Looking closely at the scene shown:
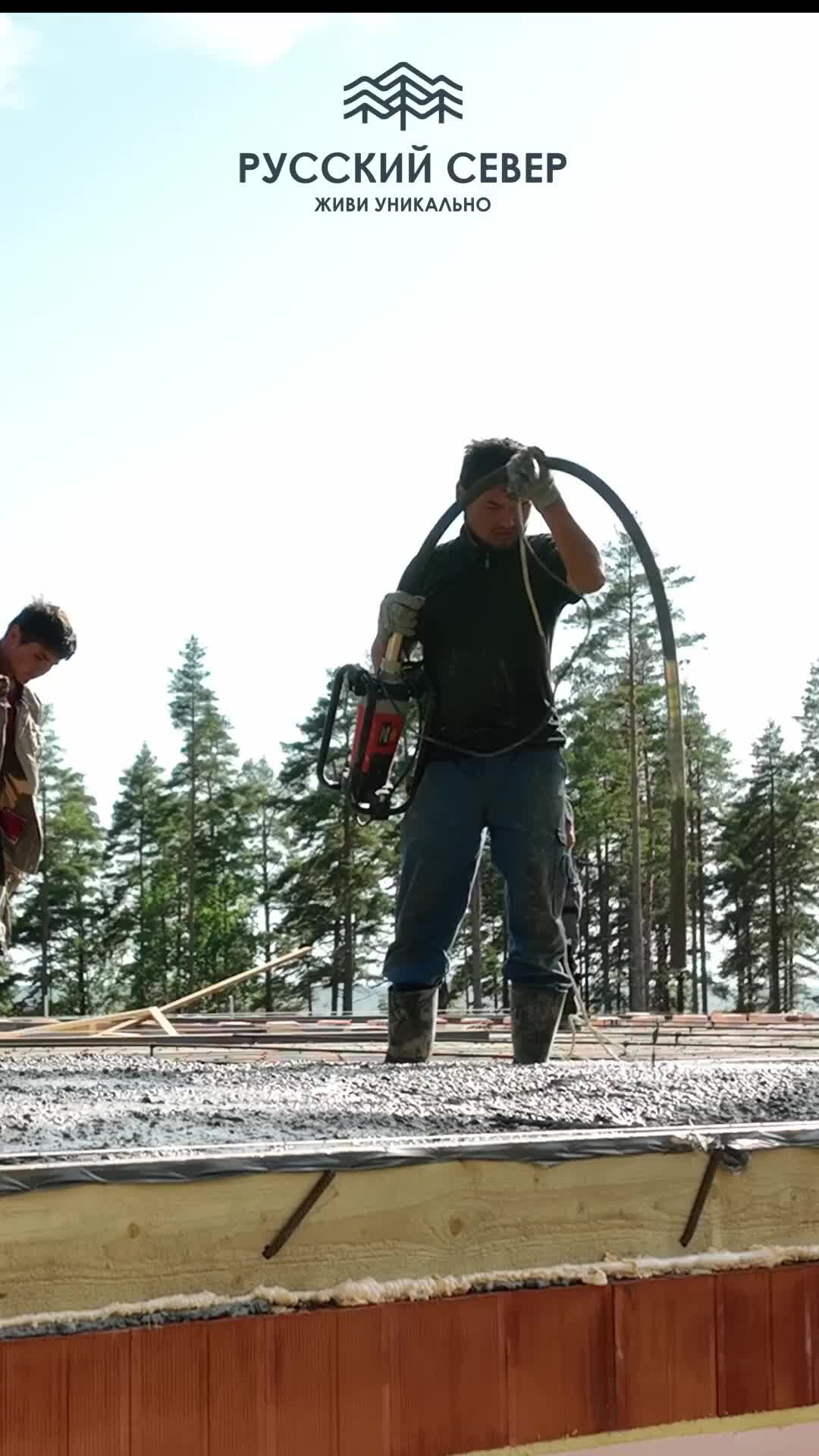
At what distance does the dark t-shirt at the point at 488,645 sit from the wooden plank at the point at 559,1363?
1791 millimetres

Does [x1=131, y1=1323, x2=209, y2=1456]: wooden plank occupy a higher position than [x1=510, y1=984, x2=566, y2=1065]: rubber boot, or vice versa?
[x1=510, y1=984, x2=566, y2=1065]: rubber boot

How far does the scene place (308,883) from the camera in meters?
43.9

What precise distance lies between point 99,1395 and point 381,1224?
418mm

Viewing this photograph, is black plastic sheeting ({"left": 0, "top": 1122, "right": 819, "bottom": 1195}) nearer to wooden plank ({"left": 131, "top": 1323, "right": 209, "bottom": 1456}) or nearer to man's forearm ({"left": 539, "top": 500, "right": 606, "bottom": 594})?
wooden plank ({"left": 131, "top": 1323, "right": 209, "bottom": 1456})

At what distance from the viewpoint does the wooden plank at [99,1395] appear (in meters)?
1.87

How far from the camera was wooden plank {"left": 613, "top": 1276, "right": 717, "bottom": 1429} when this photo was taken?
2.21 meters

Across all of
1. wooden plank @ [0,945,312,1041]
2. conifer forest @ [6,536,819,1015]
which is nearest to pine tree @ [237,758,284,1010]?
conifer forest @ [6,536,819,1015]

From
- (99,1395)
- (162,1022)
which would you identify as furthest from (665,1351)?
(162,1022)

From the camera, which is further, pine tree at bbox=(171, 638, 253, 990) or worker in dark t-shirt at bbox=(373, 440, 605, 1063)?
pine tree at bbox=(171, 638, 253, 990)

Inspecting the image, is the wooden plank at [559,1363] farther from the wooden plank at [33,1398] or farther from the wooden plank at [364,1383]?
the wooden plank at [33,1398]

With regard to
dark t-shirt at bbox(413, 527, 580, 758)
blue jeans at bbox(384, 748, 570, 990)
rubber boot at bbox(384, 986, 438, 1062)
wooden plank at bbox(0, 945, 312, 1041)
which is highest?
dark t-shirt at bbox(413, 527, 580, 758)

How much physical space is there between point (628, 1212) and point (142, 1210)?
73cm

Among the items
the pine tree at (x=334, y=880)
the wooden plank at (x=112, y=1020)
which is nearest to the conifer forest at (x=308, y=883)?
the pine tree at (x=334, y=880)

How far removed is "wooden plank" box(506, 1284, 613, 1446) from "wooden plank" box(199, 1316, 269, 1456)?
0.36m
